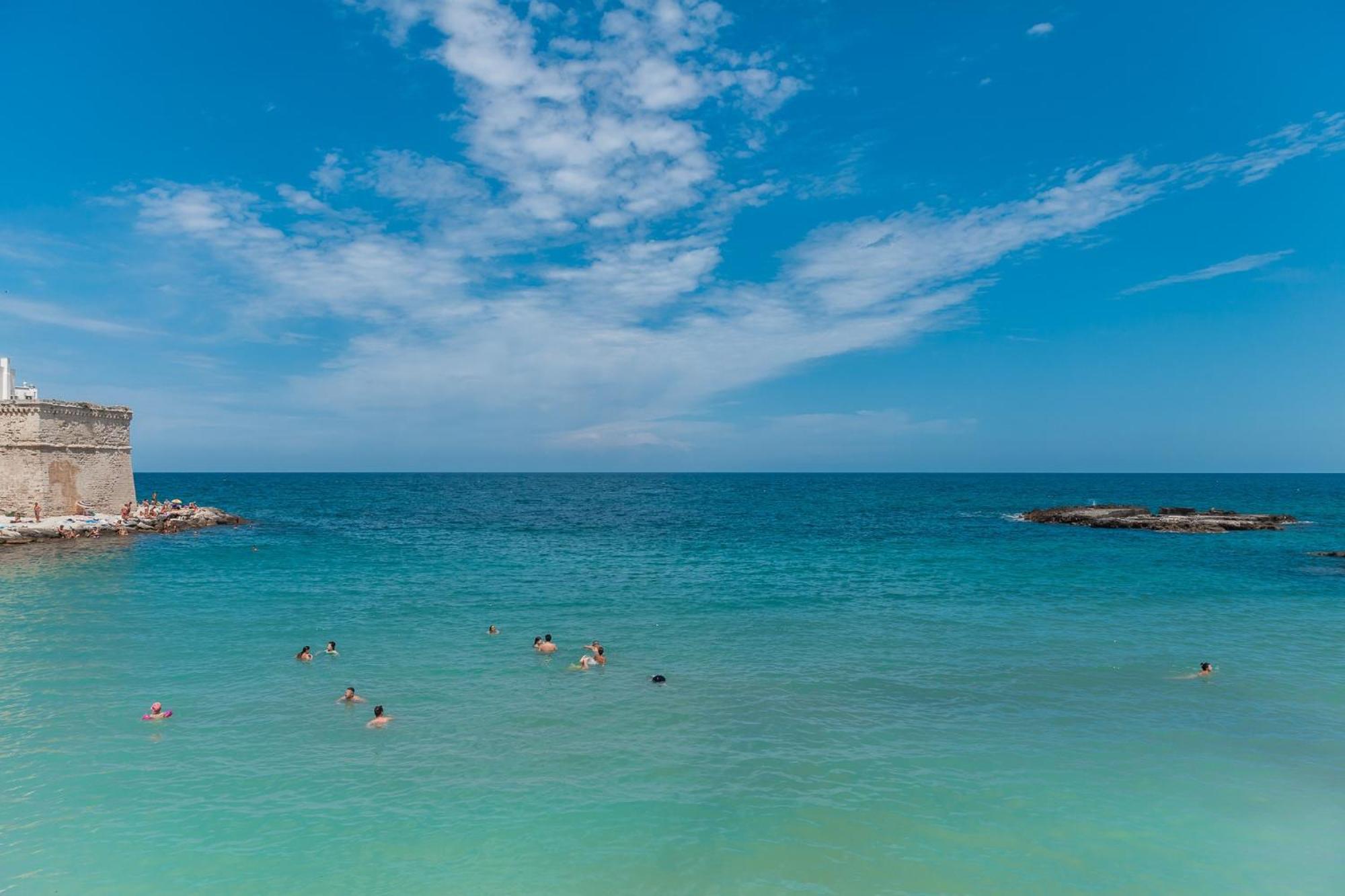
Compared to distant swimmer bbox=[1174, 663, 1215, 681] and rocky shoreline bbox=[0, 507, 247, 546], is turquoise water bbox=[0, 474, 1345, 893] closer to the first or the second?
distant swimmer bbox=[1174, 663, 1215, 681]

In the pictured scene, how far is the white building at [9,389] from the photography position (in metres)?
49.7

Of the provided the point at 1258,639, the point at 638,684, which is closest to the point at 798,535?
the point at 1258,639

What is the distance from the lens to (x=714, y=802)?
1255 cm

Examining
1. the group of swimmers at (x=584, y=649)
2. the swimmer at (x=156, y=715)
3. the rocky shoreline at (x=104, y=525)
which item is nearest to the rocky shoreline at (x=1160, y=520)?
the group of swimmers at (x=584, y=649)

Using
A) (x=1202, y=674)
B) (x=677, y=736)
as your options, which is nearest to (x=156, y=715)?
(x=677, y=736)

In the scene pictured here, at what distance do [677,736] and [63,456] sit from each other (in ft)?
182

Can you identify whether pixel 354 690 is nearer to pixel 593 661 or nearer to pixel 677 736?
pixel 593 661

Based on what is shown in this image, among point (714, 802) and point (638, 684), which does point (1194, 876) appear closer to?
point (714, 802)

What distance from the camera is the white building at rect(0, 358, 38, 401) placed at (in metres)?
49.7

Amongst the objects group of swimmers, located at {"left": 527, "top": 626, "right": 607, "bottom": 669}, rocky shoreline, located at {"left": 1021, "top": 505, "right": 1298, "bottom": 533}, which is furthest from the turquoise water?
rocky shoreline, located at {"left": 1021, "top": 505, "right": 1298, "bottom": 533}

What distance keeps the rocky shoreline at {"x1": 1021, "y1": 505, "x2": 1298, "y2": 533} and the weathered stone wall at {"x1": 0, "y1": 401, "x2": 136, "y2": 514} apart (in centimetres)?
8010

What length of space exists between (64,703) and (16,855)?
7592 mm

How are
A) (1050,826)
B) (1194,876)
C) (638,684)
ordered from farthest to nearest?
1. (638,684)
2. (1050,826)
3. (1194,876)

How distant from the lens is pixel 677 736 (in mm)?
15398
